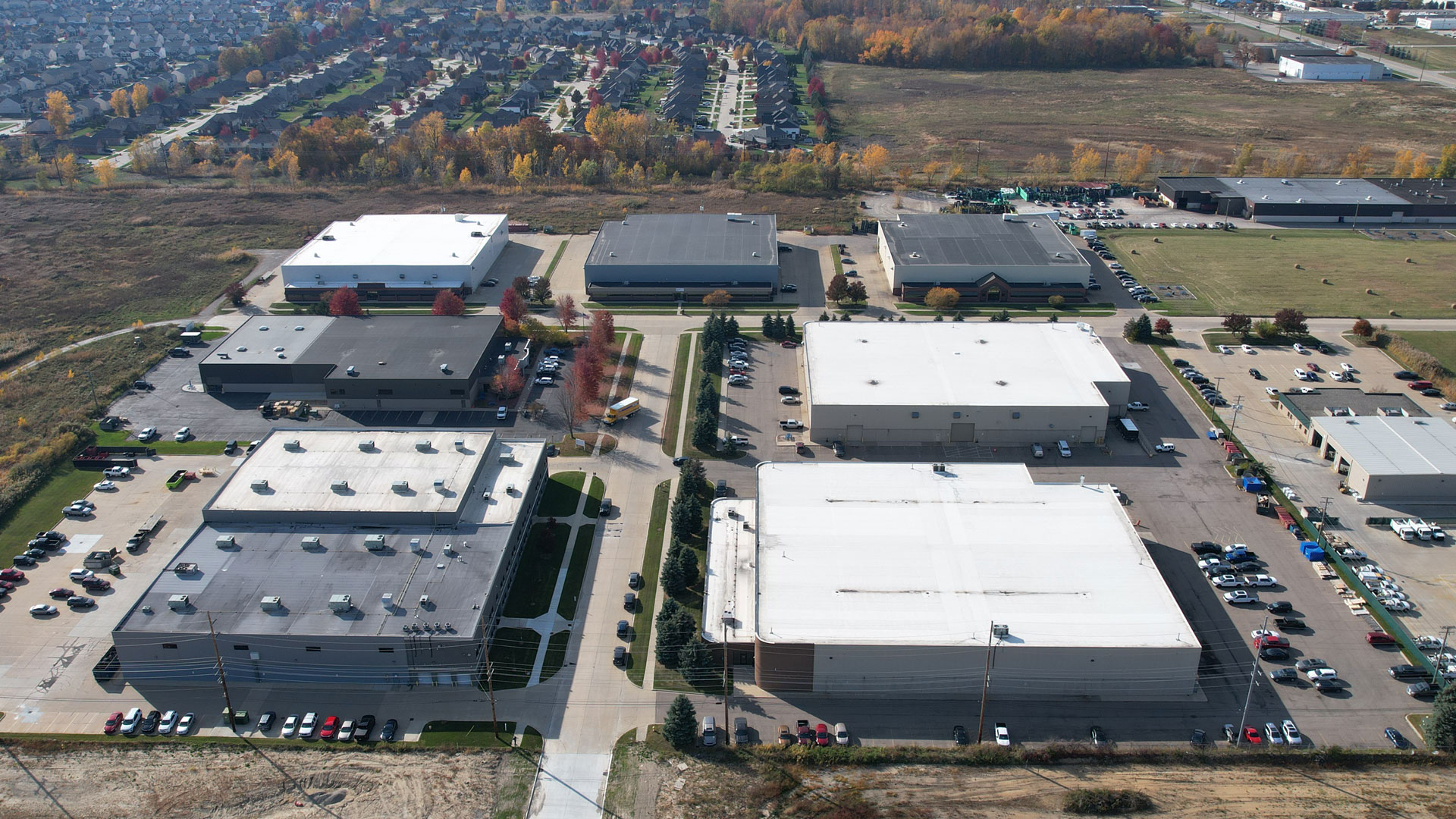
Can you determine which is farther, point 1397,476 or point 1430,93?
point 1430,93

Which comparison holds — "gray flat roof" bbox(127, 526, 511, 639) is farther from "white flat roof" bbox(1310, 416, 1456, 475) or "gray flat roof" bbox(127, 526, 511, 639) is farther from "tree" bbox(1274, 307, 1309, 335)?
"tree" bbox(1274, 307, 1309, 335)

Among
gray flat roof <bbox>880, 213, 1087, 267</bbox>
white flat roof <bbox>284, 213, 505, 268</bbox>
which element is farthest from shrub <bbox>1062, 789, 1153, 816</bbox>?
white flat roof <bbox>284, 213, 505, 268</bbox>

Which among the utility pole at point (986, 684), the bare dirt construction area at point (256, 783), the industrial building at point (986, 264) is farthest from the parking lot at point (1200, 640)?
the industrial building at point (986, 264)

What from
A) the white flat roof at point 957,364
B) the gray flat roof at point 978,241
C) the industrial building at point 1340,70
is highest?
the industrial building at point 1340,70

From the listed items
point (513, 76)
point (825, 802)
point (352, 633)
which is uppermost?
point (513, 76)

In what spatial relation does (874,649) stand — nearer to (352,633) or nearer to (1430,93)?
(352,633)

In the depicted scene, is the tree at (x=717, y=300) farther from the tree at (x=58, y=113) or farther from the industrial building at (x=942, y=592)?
the tree at (x=58, y=113)

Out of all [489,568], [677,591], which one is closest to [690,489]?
[677,591]

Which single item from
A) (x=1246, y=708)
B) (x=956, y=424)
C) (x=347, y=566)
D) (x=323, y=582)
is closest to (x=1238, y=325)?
(x=956, y=424)
